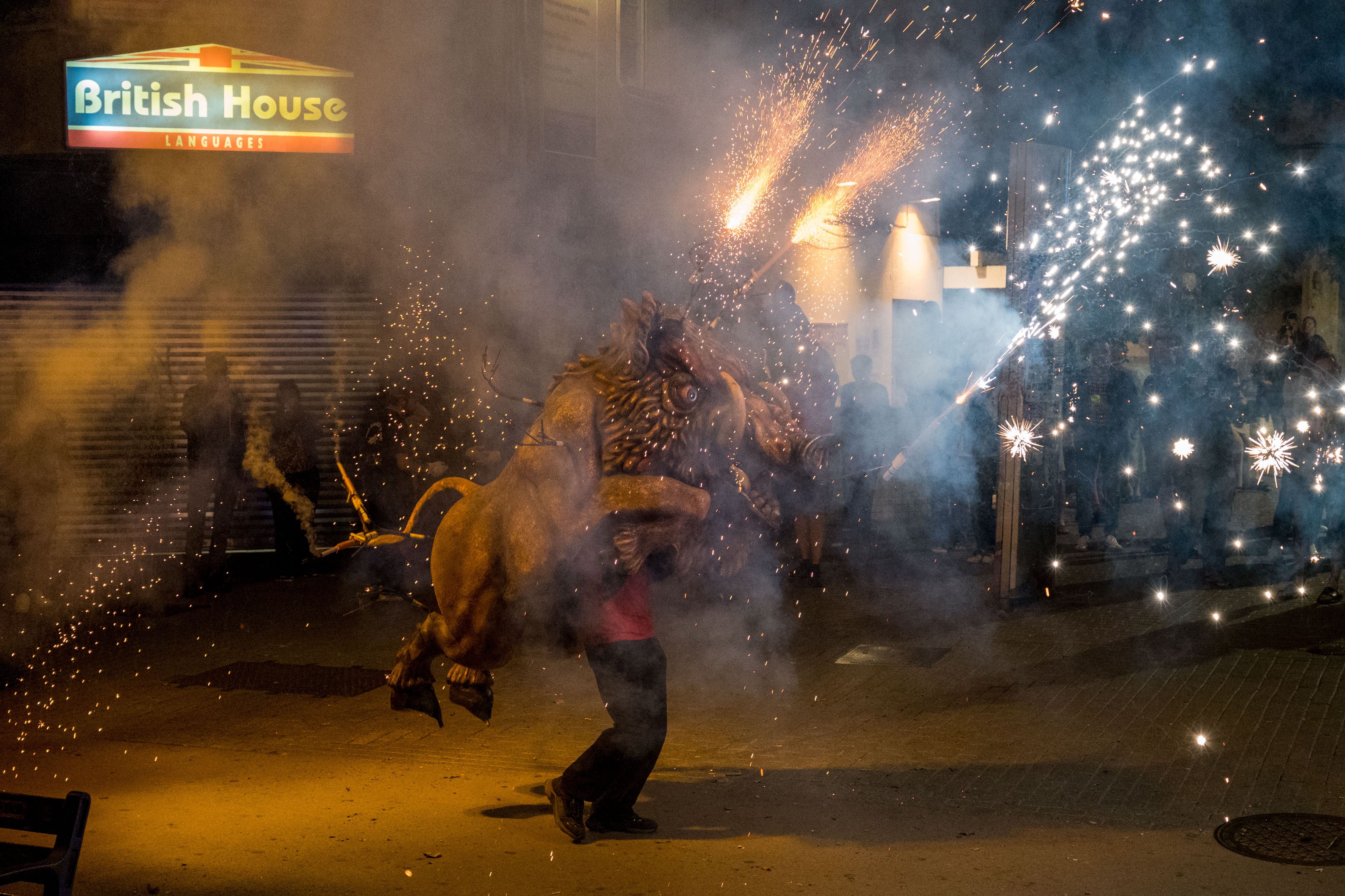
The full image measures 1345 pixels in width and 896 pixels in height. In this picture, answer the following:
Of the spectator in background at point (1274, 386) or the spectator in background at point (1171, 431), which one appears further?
the spectator in background at point (1274, 386)

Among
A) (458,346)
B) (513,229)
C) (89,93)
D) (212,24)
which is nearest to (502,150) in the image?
(513,229)

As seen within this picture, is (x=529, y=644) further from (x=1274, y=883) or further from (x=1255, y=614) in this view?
(x=1255, y=614)

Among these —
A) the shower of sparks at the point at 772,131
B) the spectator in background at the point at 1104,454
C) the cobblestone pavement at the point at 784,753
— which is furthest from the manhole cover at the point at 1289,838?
the shower of sparks at the point at 772,131

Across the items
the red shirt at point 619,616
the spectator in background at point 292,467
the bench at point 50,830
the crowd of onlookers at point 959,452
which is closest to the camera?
the bench at point 50,830

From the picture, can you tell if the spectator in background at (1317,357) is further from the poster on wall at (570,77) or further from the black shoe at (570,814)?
the black shoe at (570,814)

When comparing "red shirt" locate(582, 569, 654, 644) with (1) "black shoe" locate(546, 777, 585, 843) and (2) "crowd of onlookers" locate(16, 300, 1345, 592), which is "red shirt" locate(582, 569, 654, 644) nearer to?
(1) "black shoe" locate(546, 777, 585, 843)

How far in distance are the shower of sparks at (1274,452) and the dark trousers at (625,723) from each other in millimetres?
5584

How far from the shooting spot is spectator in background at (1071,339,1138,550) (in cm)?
1037

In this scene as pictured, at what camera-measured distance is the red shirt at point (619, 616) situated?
→ 397 centimetres

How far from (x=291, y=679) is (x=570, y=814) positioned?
3141 millimetres

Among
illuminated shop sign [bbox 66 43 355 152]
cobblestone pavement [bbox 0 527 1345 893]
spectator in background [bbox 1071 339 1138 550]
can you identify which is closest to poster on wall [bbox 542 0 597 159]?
illuminated shop sign [bbox 66 43 355 152]

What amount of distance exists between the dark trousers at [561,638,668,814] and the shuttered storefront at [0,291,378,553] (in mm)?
6778

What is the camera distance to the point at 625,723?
13.3 ft

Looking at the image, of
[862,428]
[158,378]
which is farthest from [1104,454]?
[158,378]
